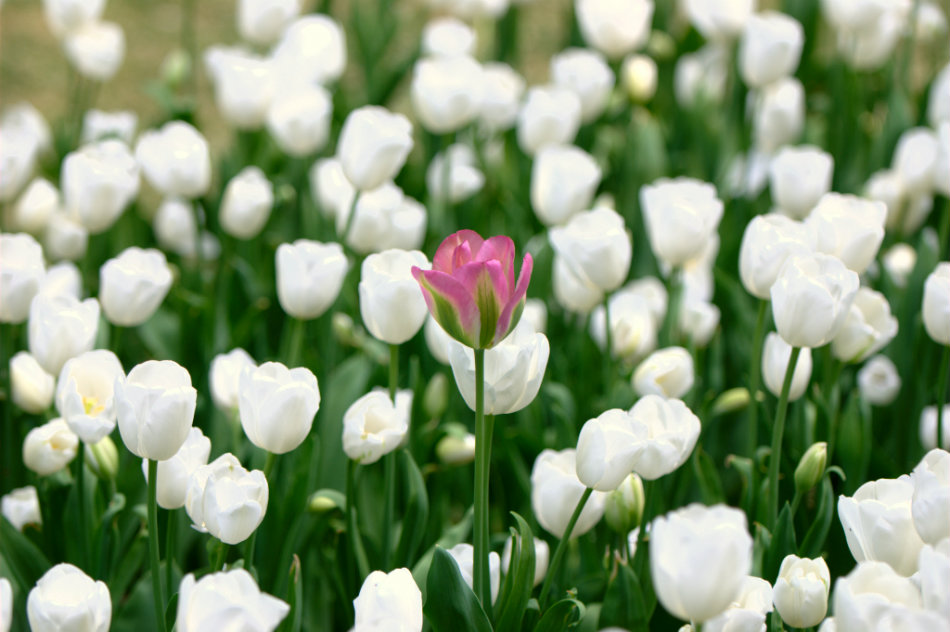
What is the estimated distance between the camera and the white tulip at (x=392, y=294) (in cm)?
101

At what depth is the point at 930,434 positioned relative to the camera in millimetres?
1389

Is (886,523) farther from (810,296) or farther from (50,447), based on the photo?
(50,447)

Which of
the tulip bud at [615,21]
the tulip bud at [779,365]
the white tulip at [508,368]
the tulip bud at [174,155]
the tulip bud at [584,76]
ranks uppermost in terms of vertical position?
the tulip bud at [615,21]

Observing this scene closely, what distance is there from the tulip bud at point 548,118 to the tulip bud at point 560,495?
34.1 inches

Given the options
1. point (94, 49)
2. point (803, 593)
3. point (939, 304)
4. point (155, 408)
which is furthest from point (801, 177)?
point (94, 49)

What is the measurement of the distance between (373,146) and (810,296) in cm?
58

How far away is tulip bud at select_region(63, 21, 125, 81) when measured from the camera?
203 cm

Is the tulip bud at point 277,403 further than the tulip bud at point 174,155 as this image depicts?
No

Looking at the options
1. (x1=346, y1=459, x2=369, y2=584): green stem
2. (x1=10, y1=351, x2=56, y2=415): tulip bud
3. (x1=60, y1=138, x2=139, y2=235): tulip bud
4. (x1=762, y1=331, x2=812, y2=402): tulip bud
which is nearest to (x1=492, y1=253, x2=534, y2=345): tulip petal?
(x1=346, y1=459, x2=369, y2=584): green stem

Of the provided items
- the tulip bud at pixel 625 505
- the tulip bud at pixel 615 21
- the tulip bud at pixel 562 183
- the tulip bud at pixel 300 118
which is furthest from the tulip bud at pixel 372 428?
the tulip bud at pixel 615 21

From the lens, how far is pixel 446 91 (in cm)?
172

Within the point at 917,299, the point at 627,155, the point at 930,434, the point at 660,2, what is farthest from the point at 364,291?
the point at 660,2

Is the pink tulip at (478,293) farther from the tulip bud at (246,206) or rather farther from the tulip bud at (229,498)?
the tulip bud at (246,206)

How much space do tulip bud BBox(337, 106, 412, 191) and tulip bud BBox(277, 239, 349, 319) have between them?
0.16m
